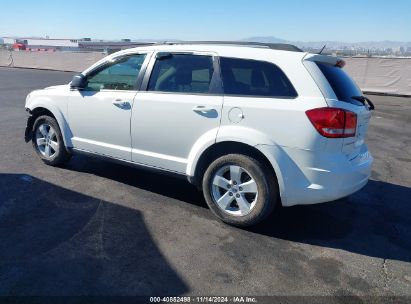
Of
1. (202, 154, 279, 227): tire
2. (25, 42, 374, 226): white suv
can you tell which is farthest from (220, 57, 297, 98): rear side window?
(202, 154, 279, 227): tire

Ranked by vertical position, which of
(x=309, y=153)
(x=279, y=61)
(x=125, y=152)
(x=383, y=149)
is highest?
(x=279, y=61)

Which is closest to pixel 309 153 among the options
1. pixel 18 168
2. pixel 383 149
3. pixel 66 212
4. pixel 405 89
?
pixel 66 212

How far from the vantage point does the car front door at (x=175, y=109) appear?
13.6ft

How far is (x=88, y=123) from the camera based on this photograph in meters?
5.11

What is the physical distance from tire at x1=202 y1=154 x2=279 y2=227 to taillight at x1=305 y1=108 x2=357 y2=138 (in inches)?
27.0

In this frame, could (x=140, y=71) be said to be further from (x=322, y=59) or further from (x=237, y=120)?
(x=322, y=59)

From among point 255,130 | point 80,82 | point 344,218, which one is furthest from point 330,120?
point 80,82

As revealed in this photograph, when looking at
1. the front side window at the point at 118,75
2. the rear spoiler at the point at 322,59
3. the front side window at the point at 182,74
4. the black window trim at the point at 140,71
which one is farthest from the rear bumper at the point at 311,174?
the front side window at the point at 118,75

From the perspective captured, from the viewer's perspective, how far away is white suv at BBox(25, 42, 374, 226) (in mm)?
3666

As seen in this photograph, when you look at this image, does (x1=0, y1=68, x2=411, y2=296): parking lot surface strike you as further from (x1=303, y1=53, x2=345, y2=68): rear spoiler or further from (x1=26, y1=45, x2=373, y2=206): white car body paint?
(x1=303, y1=53, x2=345, y2=68): rear spoiler

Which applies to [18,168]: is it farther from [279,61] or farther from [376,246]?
[376,246]

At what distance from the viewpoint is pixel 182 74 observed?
14.6ft

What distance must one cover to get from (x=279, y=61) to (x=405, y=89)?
52.7 ft

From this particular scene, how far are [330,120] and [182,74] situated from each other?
5.86 feet
